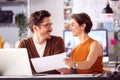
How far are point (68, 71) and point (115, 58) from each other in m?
2.35

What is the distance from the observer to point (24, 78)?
1.52 meters

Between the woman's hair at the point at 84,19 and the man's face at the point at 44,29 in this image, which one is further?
the woman's hair at the point at 84,19

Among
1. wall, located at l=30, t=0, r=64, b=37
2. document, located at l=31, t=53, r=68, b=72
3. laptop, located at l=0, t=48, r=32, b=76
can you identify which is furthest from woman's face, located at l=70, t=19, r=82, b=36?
wall, located at l=30, t=0, r=64, b=37

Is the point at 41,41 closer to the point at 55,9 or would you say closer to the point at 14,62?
the point at 14,62

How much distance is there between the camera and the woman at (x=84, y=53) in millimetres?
2584

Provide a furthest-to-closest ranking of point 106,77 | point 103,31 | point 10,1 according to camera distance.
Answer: point 10,1 → point 103,31 → point 106,77

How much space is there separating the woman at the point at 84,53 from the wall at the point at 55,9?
160 cm

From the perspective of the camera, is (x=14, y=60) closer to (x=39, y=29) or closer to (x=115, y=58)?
(x=39, y=29)

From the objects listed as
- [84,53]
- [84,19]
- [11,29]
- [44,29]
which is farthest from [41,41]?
[11,29]

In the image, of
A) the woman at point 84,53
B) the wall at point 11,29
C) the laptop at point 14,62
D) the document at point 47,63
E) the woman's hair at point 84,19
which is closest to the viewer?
the laptop at point 14,62

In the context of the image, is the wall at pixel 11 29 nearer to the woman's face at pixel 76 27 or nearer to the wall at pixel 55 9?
the wall at pixel 55 9

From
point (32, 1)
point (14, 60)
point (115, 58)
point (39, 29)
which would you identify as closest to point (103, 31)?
point (115, 58)

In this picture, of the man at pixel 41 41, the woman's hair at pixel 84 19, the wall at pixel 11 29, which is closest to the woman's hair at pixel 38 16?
the man at pixel 41 41

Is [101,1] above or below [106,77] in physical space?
above
